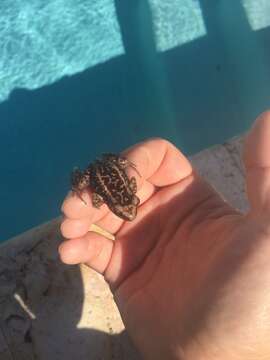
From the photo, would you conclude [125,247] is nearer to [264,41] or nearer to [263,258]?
[263,258]

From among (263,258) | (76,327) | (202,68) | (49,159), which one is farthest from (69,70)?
(263,258)

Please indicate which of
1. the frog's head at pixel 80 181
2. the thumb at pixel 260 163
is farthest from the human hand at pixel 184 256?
the frog's head at pixel 80 181

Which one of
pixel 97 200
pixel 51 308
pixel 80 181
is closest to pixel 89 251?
pixel 97 200

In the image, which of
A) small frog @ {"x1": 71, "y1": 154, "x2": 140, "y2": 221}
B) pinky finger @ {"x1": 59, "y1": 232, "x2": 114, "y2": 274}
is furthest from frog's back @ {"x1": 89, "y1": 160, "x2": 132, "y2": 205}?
pinky finger @ {"x1": 59, "y1": 232, "x2": 114, "y2": 274}

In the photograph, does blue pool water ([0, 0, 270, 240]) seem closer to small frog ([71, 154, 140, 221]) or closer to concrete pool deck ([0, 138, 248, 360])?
concrete pool deck ([0, 138, 248, 360])

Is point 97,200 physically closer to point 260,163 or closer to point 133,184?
point 133,184

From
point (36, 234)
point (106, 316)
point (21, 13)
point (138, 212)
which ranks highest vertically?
point (21, 13)
